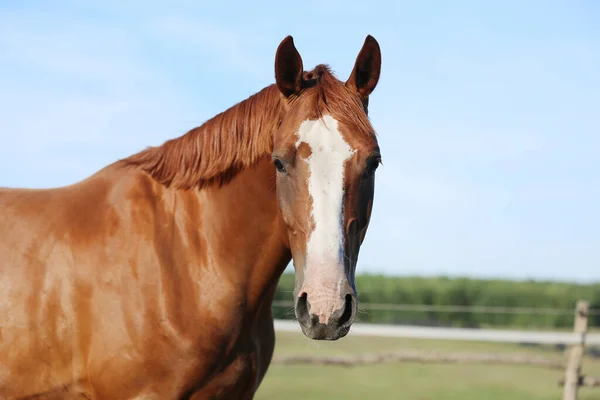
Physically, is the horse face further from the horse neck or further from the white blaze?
the horse neck

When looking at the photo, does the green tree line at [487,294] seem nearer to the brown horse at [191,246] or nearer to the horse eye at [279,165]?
the brown horse at [191,246]

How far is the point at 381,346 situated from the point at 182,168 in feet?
24.4

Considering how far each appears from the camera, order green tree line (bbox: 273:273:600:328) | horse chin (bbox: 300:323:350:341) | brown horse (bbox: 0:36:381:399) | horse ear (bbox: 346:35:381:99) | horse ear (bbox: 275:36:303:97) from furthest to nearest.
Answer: green tree line (bbox: 273:273:600:328)
horse ear (bbox: 346:35:381:99)
horse ear (bbox: 275:36:303:97)
brown horse (bbox: 0:36:381:399)
horse chin (bbox: 300:323:350:341)

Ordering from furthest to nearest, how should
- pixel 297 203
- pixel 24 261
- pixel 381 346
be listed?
pixel 381 346 → pixel 24 261 → pixel 297 203

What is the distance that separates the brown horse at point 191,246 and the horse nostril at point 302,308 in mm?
90

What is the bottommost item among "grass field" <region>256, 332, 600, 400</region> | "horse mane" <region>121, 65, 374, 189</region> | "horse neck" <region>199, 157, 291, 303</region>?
"grass field" <region>256, 332, 600, 400</region>

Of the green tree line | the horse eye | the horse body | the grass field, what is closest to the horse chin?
the horse body

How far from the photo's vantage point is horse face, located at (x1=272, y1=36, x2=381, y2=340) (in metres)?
2.30

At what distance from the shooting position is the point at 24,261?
9.53ft

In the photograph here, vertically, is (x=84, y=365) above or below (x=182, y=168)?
below

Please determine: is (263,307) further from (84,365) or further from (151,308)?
(84,365)

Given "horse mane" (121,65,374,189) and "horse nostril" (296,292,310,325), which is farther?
"horse mane" (121,65,374,189)

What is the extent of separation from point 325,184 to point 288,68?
0.67 m

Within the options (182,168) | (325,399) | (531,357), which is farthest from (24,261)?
(531,357)
